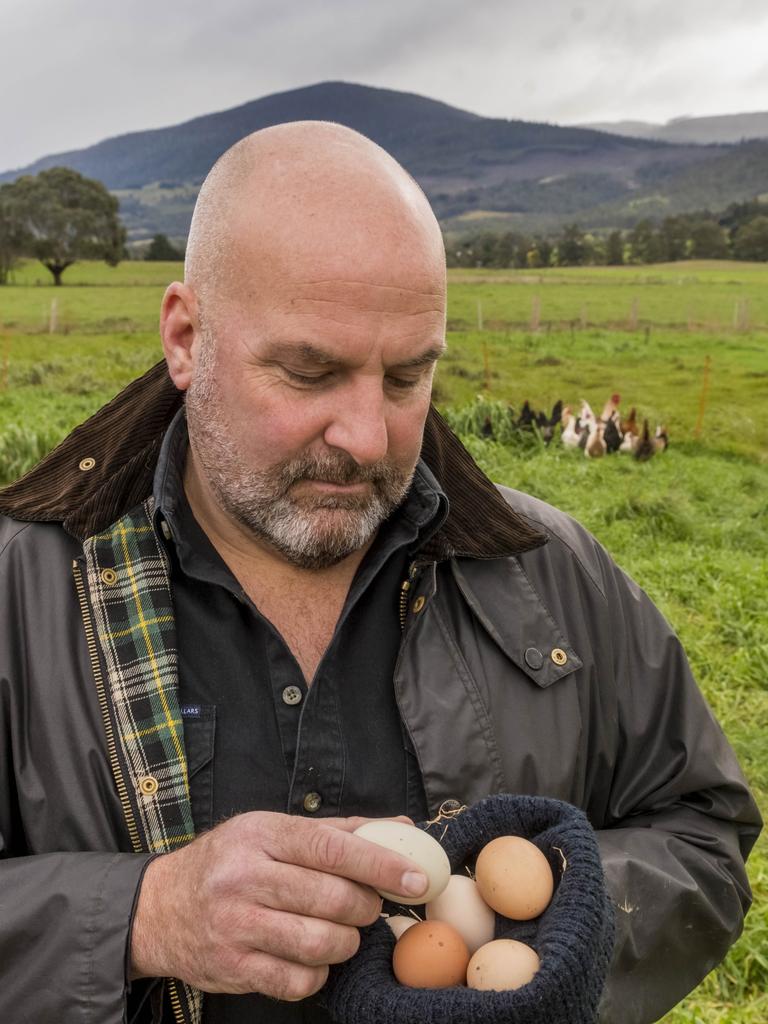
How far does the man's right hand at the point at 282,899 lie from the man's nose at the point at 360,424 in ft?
2.53

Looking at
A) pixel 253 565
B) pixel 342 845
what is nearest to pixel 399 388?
pixel 253 565

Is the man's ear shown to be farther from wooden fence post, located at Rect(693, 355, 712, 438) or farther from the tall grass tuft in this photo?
wooden fence post, located at Rect(693, 355, 712, 438)

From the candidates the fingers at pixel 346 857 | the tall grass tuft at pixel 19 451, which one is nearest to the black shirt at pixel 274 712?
the fingers at pixel 346 857

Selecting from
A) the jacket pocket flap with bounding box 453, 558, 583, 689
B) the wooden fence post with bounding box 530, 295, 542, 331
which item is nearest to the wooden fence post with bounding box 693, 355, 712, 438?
the wooden fence post with bounding box 530, 295, 542, 331

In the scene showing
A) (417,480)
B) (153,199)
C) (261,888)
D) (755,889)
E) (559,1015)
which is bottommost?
(755,889)

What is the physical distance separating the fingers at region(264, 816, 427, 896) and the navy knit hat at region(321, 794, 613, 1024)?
18cm

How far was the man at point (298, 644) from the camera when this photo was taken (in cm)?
181

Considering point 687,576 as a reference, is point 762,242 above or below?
above

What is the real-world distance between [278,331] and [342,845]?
41.2 inches

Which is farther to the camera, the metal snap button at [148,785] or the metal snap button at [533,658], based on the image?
the metal snap button at [533,658]

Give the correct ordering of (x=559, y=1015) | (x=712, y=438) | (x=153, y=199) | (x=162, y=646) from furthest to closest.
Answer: (x=153, y=199) < (x=712, y=438) < (x=162, y=646) < (x=559, y=1015)

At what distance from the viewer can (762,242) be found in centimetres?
2509

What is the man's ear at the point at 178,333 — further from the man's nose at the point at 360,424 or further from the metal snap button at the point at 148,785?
the metal snap button at the point at 148,785

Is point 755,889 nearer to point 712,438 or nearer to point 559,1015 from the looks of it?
point 559,1015
